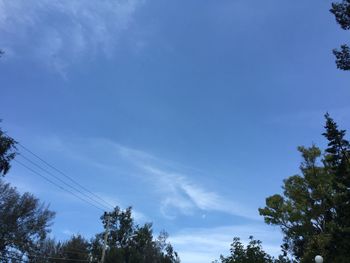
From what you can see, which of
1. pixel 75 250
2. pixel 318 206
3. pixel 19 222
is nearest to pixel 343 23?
pixel 318 206

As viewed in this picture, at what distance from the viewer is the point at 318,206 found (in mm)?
31594

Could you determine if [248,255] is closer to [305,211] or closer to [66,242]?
[305,211]

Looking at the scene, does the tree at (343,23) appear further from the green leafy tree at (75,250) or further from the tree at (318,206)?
the green leafy tree at (75,250)

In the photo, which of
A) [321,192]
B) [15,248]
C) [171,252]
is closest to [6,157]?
[321,192]

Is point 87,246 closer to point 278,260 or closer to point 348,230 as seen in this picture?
point 278,260

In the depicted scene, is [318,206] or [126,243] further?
[126,243]

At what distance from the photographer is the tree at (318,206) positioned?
27.5 meters

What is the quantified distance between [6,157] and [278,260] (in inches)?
1015

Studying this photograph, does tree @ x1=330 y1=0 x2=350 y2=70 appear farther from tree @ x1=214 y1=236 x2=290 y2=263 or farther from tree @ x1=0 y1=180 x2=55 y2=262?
tree @ x1=0 y1=180 x2=55 y2=262

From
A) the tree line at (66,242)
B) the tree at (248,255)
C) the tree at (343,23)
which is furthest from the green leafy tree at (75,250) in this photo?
the tree at (343,23)

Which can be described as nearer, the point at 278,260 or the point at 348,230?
the point at 348,230

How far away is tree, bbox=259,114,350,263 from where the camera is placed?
90.1 ft

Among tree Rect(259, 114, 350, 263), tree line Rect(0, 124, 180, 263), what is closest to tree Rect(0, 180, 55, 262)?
tree line Rect(0, 124, 180, 263)

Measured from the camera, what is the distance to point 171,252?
8188 centimetres
